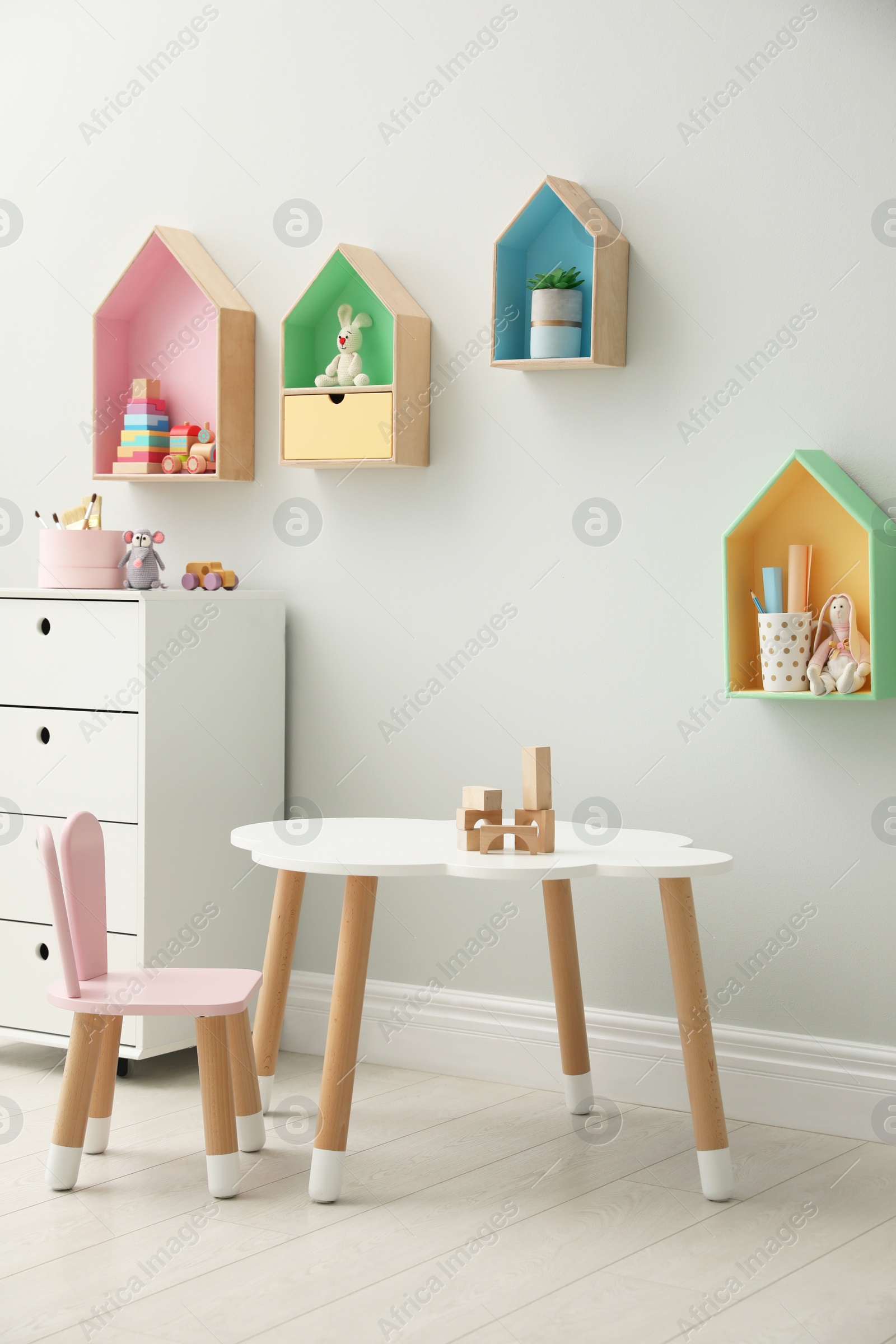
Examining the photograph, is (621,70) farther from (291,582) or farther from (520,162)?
(291,582)

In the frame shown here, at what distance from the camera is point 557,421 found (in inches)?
115

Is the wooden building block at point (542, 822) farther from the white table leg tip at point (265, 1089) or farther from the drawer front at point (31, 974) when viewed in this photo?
the drawer front at point (31, 974)

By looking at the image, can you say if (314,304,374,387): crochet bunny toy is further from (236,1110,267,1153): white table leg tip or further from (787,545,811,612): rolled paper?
(236,1110,267,1153): white table leg tip

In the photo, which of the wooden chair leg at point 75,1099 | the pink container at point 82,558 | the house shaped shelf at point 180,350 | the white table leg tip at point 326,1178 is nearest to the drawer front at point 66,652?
the pink container at point 82,558

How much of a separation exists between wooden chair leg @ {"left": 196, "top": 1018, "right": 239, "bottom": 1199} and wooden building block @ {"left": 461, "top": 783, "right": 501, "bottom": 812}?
537 millimetres

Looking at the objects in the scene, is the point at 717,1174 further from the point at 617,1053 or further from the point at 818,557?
the point at 818,557

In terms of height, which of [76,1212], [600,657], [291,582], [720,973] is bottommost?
[76,1212]

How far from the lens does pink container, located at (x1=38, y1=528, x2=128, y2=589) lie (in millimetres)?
3080

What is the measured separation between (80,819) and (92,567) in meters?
0.83

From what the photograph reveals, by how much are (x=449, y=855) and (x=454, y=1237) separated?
1.92ft

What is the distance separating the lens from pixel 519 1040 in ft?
9.73

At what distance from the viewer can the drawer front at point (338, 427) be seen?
2984mm

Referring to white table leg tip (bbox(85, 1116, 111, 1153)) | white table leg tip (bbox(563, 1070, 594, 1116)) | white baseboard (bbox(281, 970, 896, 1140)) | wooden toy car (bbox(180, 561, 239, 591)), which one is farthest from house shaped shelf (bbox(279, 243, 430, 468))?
white table leg tip (bbox(85, 1116, 111, 1153))

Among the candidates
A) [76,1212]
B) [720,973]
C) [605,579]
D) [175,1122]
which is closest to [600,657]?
[605,579]
